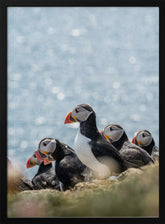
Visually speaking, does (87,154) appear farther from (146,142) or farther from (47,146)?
(146,142)

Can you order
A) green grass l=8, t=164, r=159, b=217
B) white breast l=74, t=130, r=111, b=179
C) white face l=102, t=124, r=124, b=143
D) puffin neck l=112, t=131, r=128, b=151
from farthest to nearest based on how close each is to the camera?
1. puffin neck l=112, t=131, r=128, b=151
2. white face l=102, t=124, r=124, b=143
3. white breast l=74, t=130, r=111, b=179
4. green grass l=8, t=164, r=159, b=217

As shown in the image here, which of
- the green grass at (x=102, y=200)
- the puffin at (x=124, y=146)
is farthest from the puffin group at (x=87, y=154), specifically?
the green grass at (x=102, y=200)

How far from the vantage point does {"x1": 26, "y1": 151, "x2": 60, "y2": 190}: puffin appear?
14.6ft

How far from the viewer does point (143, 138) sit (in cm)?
462

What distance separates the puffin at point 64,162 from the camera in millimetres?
4328

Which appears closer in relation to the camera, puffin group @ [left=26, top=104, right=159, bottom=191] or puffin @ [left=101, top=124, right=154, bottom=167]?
puffin group @ [left=26, top=104, right=159, bottom=191]

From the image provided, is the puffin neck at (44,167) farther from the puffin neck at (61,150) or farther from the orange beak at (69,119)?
the orange beak at (69,119)

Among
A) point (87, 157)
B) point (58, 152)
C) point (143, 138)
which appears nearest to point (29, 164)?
point (58, 152)

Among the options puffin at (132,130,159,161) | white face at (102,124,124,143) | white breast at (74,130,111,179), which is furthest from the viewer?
white face at (102,124,124,143)

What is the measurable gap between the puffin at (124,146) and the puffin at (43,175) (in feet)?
2.12

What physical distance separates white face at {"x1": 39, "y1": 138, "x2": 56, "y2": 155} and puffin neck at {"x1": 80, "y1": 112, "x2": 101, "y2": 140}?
1.09 feet

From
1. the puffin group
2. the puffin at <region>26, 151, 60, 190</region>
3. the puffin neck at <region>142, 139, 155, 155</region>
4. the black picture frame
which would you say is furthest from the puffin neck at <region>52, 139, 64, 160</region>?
the puffin neck at <region>142, 139, 155, 155</region>

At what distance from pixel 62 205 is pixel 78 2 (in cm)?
176

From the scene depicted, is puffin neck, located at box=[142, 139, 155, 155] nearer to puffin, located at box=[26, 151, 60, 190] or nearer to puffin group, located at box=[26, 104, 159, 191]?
puffin group, located at box=[26, 104, 159, 191]
